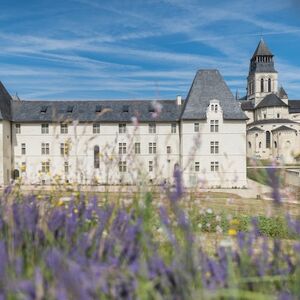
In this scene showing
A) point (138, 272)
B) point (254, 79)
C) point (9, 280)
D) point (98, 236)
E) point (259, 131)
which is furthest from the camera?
point (254, 79)

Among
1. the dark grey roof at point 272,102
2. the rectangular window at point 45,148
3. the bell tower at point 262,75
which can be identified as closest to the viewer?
the rectangular window at point 45,148

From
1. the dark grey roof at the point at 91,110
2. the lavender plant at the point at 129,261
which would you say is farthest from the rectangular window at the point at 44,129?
the lavender plant at the point at 129,261

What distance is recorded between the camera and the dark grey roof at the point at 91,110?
41719 millimetres

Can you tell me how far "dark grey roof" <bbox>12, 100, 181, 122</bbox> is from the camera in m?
41.7

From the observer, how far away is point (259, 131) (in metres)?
87.9

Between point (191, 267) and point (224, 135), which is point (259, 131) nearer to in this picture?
point (224, 135)

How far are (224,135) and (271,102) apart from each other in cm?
5519

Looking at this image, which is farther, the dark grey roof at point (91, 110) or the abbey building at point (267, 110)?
the abbey building at point (267, 110)

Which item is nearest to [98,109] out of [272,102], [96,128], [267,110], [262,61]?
[96,128]

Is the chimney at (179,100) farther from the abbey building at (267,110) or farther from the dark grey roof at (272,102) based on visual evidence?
the dark grey roof at (272,102)

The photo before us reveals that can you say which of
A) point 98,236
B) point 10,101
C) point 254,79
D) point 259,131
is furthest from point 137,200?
point 254,79

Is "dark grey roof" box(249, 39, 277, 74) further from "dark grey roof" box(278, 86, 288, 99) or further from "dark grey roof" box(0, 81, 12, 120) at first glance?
"dark grey roof" box(0, 81, 12, 120)

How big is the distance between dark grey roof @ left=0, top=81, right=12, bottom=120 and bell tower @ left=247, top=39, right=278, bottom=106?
254 feet

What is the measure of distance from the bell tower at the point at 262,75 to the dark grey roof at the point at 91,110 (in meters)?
70.1
